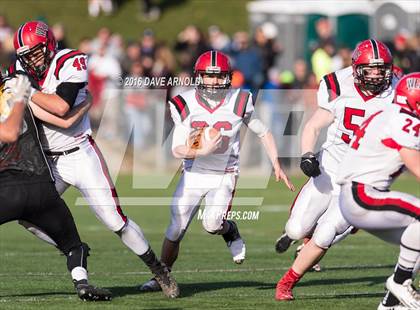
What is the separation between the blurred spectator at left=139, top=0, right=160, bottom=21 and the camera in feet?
85.6

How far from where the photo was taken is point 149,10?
1036 inches

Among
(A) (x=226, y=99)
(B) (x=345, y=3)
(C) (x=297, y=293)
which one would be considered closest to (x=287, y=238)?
(C) (x=297, y=293)

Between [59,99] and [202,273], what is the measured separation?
7.34 ft

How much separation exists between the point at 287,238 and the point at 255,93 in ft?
28.9

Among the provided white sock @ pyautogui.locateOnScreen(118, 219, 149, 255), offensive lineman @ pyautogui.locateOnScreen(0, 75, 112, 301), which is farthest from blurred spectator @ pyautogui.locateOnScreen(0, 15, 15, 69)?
offensive lineman @ pyautogui.locateOnScreen(0, 75, 112, 301)

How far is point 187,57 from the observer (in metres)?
18.1

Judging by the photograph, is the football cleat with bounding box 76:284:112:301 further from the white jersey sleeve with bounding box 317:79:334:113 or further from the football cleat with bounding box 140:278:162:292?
the white jersey sleeve with bounding box 317:79:334:113

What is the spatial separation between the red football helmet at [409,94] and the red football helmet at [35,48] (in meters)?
2.31

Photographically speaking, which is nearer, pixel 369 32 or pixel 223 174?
pixel 223 174

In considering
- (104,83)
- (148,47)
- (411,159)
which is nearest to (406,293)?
(411,159)

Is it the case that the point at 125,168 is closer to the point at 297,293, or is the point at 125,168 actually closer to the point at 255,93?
the point at 255,93

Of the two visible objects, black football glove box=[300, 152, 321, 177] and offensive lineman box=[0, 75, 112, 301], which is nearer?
offensive lineman box=[0, 75, 112, 301]

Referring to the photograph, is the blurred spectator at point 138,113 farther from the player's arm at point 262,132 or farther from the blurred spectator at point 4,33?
the player's arm at point 262,132

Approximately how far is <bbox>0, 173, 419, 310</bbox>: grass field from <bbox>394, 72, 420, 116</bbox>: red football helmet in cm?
137
